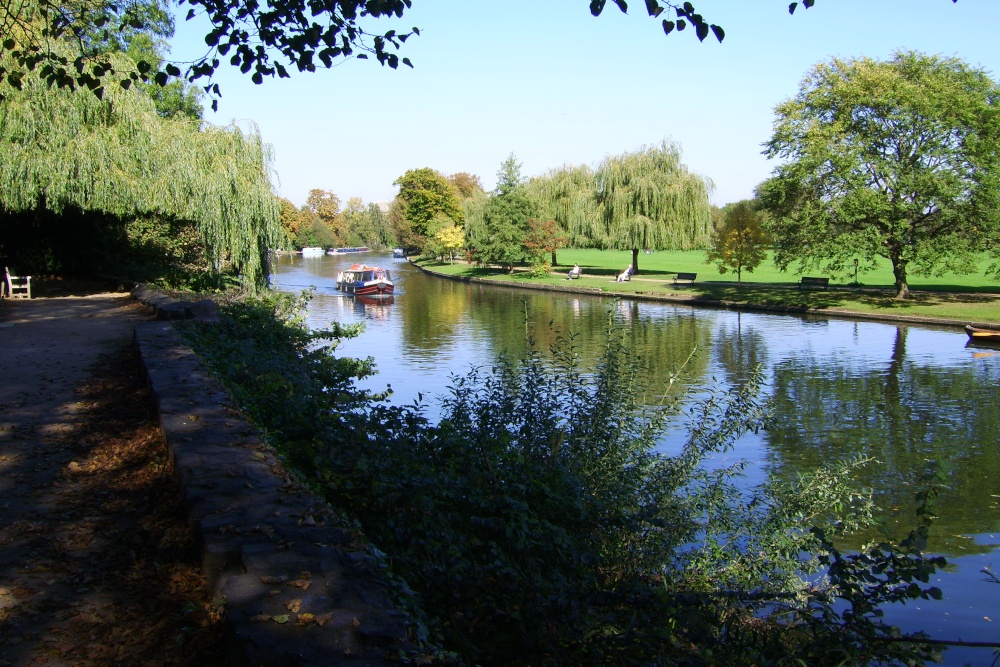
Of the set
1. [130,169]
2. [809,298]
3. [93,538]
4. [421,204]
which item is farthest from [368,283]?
[421,204]

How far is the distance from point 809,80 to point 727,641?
3636cm

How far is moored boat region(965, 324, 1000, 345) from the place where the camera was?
25.5m

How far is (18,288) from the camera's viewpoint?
69.0 feet

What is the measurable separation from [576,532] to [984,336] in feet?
79.8

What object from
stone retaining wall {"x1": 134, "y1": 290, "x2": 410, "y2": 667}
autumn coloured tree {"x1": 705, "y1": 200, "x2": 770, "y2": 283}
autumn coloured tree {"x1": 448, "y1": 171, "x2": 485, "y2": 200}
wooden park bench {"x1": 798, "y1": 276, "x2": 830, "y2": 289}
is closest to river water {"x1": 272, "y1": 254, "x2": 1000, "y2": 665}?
stone retaining wall {"x1": 134, "y1": 290, "x2": 410, "y2": 667}

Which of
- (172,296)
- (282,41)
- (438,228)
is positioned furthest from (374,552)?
(438,228)

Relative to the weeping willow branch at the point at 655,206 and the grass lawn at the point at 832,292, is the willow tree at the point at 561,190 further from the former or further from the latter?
the grass lawn at the point at 832,292

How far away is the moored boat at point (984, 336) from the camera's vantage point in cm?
2553

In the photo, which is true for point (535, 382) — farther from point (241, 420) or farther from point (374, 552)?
point (374, 552)

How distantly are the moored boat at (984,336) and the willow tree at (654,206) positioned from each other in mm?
25258

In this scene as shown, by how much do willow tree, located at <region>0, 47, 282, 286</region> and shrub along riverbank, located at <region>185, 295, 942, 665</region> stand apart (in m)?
11.3

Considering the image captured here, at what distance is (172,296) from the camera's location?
16.3m

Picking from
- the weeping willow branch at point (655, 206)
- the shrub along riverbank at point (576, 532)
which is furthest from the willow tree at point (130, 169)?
the weeping willow branch at point (655, 206)

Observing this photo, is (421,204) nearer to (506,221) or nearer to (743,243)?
(506,221)
